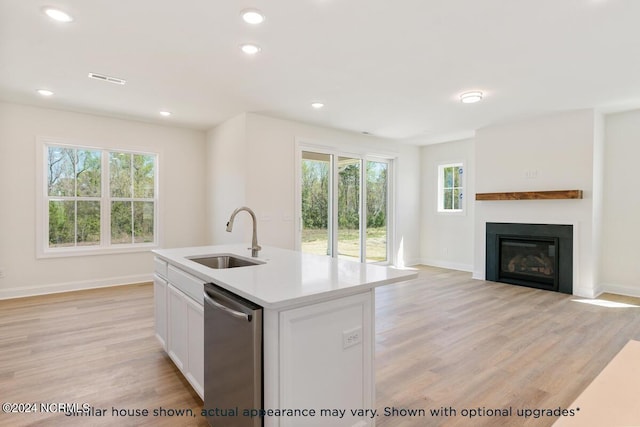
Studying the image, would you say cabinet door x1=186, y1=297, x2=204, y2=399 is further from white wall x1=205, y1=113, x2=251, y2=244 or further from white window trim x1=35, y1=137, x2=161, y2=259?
white window trim x1=35, y1=137, x2=161, y2=259

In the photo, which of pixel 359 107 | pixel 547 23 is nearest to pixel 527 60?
pixel 547 23

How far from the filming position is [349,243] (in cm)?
624

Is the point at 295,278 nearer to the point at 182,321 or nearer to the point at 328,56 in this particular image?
the point at 182,321

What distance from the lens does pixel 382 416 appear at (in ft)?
6.56

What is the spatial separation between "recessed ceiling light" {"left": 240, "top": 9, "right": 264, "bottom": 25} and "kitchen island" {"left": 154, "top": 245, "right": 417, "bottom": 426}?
5.64 feet

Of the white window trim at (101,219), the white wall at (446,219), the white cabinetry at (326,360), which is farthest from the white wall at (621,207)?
the white window trim at (101,219)

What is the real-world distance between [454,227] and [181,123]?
5.33 metres

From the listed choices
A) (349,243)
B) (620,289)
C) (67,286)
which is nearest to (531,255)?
(620,289)

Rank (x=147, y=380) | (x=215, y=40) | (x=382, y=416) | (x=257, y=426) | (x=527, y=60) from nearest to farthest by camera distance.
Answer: (x=257, y=426) → (x=382, y=416) → (x=147, y=380) → (x=215, y=40) → (x=527, y=60)

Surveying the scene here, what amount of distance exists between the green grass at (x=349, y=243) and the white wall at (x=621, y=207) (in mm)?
3475

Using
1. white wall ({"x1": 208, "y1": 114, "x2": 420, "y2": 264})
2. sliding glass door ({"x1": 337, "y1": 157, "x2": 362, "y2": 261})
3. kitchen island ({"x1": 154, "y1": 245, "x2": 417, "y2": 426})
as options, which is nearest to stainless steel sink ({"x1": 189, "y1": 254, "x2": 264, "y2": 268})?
kitchen island ({"x1": 154, "y1": 245, "x2": 417, "y2": 426})

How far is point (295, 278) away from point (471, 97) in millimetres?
3386

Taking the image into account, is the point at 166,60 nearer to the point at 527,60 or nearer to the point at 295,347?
the point at 295,347

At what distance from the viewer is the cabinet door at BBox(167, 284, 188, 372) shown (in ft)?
7.20
